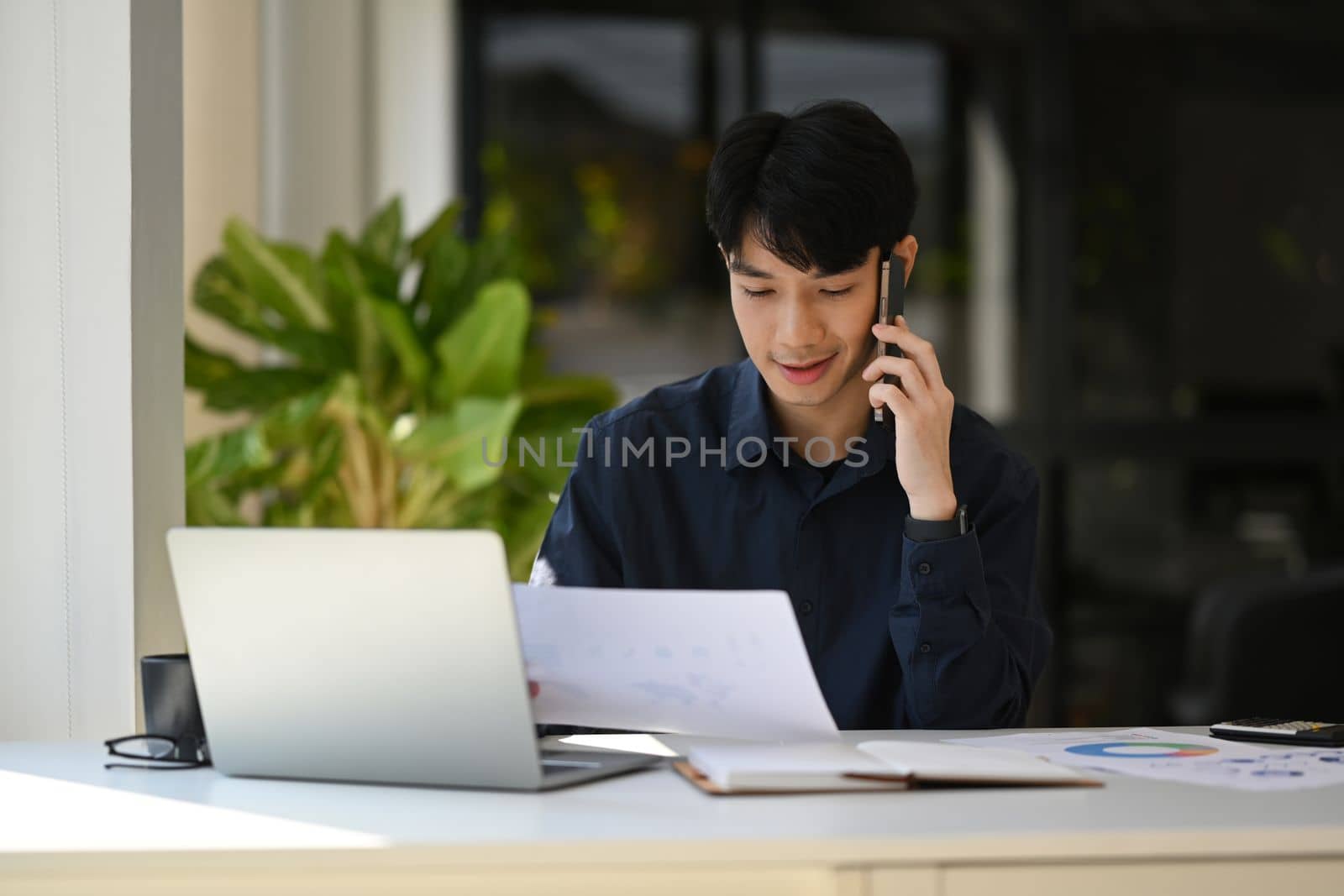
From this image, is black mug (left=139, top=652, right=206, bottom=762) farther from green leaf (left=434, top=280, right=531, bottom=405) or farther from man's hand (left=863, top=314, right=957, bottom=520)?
green leaf (left=434, top=280, right=531, bottom=405)

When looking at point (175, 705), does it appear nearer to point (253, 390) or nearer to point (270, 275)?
point (253, 390)

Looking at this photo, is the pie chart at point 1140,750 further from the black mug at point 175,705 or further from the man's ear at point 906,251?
the black mug at point 175,705

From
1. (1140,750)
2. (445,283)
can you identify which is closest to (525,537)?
(445,283)

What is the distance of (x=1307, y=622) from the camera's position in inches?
127

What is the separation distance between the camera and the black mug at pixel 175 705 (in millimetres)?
1333

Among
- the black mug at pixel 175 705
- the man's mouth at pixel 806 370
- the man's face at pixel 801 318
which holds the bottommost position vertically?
the black mug at pixel 175 705

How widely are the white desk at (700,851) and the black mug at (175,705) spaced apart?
0.77 feet

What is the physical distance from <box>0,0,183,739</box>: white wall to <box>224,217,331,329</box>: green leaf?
1306 mm

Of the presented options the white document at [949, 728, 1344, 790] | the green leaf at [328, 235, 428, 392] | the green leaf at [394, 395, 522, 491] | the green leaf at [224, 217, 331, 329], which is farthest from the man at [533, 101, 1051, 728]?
the green leaf at [224, 217, 331, 329]

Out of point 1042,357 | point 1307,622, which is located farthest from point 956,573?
point 1042,357

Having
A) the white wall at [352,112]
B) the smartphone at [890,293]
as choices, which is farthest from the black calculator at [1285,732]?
the white wall at [352,112]

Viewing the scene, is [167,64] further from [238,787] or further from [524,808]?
[524,808]

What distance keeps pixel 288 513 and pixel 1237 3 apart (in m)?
3.29

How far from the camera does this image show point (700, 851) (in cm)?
99
